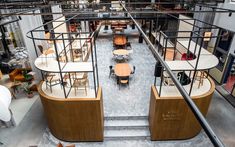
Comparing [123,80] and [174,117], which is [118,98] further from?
[174,117]

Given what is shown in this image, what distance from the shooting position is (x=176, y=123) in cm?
562

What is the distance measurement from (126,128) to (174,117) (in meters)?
1.82

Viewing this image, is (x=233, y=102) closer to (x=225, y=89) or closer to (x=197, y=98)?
(x=225, y=89)

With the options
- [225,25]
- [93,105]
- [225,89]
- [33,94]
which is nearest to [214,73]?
[225,89]

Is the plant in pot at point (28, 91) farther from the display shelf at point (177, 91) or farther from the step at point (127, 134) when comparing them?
the display shelf at point (177, 91)

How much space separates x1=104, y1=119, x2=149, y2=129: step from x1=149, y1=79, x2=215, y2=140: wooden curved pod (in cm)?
52

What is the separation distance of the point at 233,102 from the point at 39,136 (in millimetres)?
8431

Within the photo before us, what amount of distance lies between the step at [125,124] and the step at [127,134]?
142 mm

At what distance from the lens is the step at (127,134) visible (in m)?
6.06

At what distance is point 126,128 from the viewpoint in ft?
20.7

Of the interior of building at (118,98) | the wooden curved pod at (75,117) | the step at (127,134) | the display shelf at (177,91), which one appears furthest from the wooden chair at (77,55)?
Answer: the display shelf at (177,91)

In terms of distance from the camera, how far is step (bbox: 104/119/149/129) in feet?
20.6

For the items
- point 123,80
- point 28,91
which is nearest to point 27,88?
point 28,91

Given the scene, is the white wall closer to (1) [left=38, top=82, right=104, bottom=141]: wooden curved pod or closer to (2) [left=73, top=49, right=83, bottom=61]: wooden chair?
(2) [left=73, top=49, right=83, bottom=61]: wooden chair
